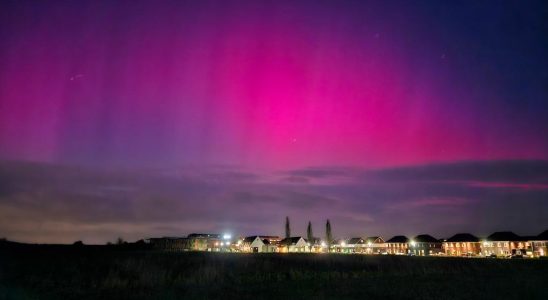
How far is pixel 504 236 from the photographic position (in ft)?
557

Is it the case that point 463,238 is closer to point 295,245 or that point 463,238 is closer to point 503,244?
point 503,244

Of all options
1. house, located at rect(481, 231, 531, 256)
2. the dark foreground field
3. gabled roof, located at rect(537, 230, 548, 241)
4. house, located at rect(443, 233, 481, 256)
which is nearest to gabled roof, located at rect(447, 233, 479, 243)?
house, located at rect(443, 233, 481, 256)

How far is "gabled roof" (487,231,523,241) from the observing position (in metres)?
165

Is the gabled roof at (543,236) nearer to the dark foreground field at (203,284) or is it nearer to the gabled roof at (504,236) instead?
the gabled roof at (504,236)

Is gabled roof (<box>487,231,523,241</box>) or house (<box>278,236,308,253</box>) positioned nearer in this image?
gabled roof (<box>487,231,523,241</box>)

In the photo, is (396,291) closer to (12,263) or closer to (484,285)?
(484,285)

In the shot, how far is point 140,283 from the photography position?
3219 cm

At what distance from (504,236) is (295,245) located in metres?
87.6

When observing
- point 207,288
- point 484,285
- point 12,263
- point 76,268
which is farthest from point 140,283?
point 484,285

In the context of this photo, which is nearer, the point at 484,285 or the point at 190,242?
the point at 484,285

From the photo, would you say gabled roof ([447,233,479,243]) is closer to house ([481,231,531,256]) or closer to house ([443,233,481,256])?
house ([443,233,481,256])

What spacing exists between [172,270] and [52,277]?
10526mm

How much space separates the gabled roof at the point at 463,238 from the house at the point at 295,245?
2729 inches

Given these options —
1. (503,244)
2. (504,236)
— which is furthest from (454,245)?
(503,244)
